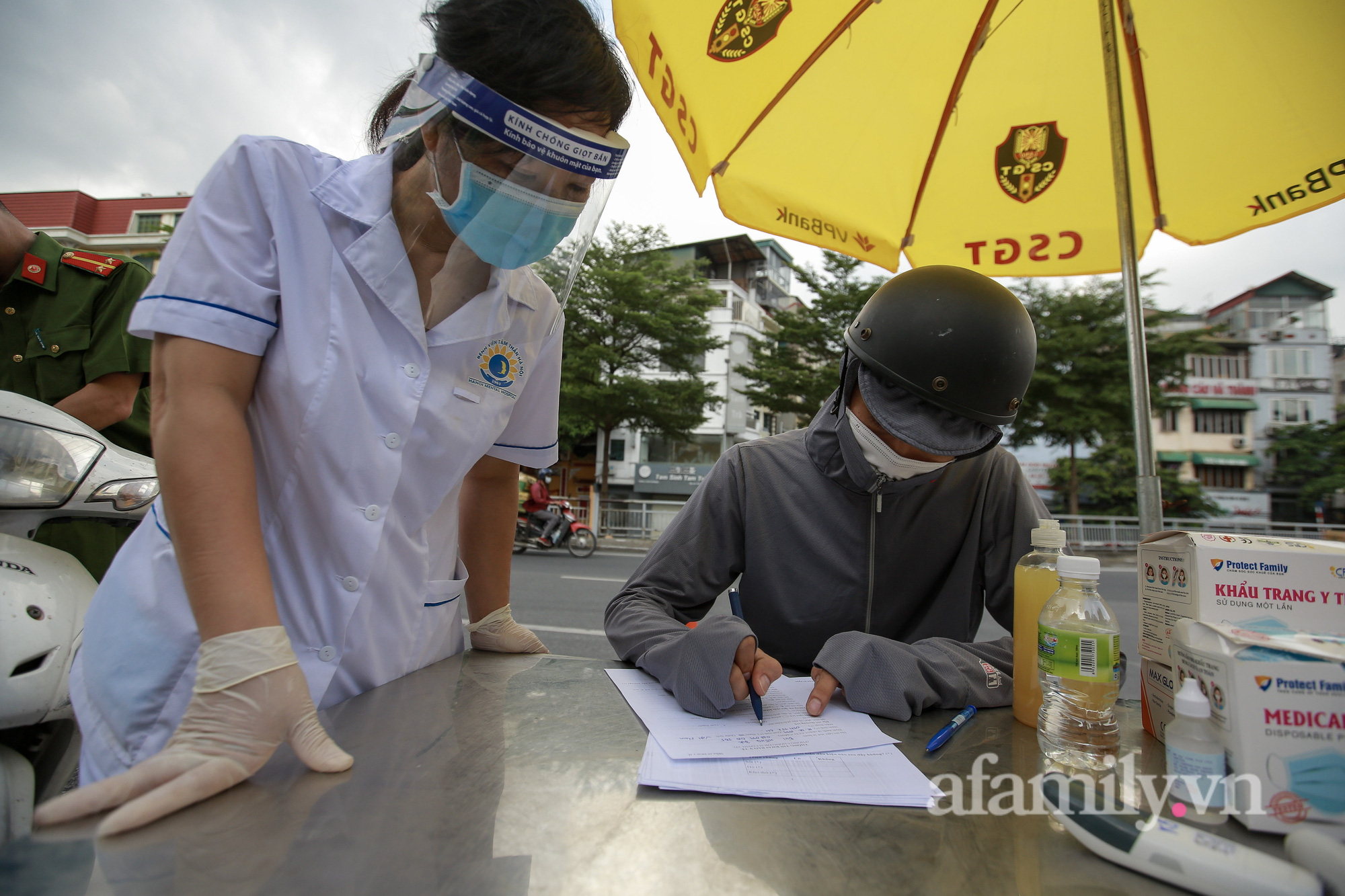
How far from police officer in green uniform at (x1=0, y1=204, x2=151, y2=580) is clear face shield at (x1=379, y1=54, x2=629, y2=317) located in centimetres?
122

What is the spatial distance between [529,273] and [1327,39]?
6.54 feet

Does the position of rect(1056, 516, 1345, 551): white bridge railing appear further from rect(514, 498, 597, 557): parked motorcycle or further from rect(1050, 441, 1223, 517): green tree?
rect(514, 498, 597, 557): parked motorcycle

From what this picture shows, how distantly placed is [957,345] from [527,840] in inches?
48.6

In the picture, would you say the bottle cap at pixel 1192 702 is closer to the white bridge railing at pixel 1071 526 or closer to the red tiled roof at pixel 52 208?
the red tiled roof at pixel 52 208

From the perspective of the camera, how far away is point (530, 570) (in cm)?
1002

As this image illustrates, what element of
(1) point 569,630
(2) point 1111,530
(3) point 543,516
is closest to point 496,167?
(1) point 569,630

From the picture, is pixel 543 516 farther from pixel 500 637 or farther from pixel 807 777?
pixel 807 777

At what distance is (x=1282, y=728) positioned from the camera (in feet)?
2.63

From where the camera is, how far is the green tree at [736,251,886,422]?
17.5 metres

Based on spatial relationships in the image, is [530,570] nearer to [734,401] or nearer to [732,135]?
[732,135]

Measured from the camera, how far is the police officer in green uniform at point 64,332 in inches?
67.4

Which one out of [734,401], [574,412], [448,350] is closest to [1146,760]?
[448,350]

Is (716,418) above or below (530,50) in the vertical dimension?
above

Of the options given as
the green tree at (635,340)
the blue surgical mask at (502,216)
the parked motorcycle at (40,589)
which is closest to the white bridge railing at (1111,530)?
the green tree at (635,340)
